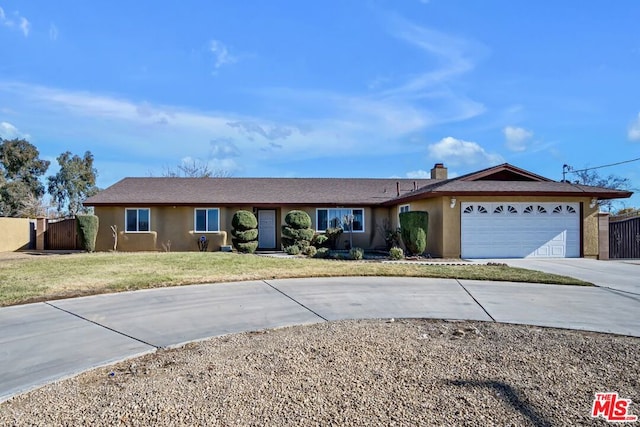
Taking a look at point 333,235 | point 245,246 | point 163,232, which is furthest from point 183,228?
point 333,235

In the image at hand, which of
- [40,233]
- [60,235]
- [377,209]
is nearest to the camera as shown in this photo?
[377,209]

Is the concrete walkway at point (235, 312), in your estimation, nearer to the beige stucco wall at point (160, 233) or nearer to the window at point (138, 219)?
the beige stucco wall at point (160, 233)

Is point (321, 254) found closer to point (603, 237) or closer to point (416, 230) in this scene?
point (416, 230)

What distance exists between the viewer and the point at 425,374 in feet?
12.6

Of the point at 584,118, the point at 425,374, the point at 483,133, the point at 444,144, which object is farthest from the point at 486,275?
the point at 444,144

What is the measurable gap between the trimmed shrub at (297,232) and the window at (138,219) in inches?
264

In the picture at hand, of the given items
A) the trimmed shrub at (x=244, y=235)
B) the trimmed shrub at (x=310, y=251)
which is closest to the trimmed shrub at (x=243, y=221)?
the trimmed shrub at (x=244, y=235)

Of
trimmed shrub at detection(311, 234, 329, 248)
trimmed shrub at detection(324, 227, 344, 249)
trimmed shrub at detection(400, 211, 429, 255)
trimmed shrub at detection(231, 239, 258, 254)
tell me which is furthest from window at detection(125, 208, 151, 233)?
trimmed shrub at detection(400, 211, 429, 255)

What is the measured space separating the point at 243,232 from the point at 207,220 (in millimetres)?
2546

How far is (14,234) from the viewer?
20906mm

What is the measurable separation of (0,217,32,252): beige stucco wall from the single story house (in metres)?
4.53

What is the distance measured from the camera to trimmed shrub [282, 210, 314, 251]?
18.2m

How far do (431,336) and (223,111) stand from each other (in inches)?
821

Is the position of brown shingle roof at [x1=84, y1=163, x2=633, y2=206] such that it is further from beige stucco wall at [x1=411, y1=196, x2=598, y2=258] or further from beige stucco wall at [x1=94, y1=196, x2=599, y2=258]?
beige stucco wall at [x1=94, y1=196, x2=599, y2=258]
